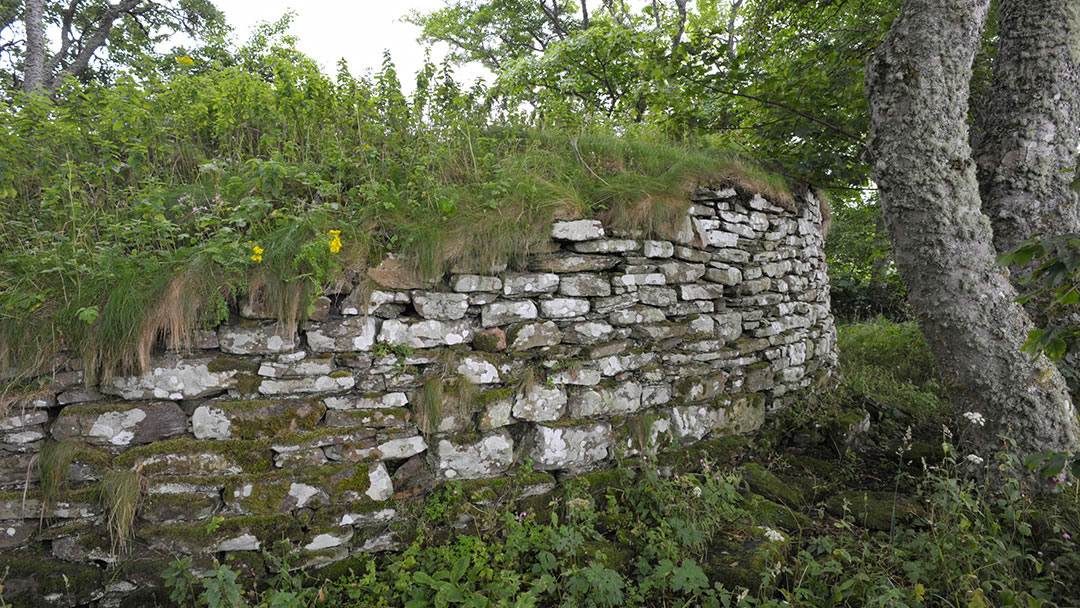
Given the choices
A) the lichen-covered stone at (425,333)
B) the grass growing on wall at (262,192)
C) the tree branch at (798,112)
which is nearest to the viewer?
the grass growing on wall at (262,192)

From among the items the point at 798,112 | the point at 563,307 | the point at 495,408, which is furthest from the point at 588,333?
the point at 798,112

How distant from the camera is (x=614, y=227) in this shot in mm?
3414

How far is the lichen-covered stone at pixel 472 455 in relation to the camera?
279cm

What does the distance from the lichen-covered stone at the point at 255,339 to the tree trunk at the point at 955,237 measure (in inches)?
147

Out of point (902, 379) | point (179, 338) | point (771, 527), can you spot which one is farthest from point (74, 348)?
point (902, 379)

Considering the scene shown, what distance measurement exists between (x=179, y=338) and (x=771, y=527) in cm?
334

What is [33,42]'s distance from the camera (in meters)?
7.35

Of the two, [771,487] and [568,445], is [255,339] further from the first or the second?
[771,487]

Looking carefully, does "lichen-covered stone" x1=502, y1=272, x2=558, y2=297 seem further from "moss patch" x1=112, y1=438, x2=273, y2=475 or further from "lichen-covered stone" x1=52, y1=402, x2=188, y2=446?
"lichen-covered stone" x1=52, y1=402, x2=188, y2=446

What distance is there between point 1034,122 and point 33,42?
12.0 m

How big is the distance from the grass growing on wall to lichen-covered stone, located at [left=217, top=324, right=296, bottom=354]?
91 mm

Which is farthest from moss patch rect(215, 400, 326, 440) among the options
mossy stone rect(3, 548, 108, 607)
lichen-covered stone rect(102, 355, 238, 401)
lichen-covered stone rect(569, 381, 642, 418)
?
lichen-covered stone rect(569, 381, 642, 418)

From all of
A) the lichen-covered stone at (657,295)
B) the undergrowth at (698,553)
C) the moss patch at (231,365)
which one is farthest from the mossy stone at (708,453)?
the moss patch at (231,365)

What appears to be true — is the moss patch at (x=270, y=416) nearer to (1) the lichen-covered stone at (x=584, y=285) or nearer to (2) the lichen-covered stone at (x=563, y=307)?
(2) the lichen-covered stone at (x=563, y=307)
